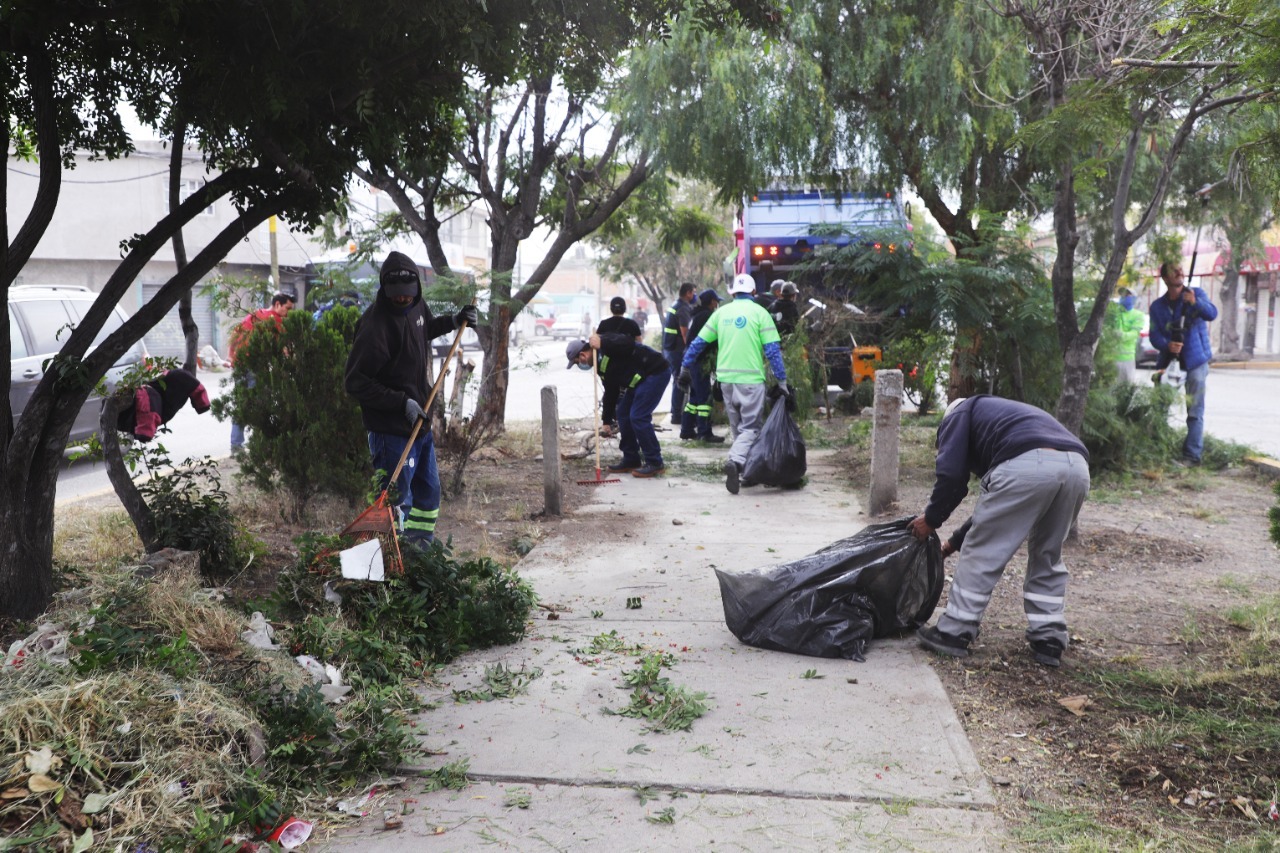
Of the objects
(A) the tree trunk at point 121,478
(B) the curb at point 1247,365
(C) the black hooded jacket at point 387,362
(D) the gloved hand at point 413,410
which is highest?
(C) the black hooded jacket at point 387,362

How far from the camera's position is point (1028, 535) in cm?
484

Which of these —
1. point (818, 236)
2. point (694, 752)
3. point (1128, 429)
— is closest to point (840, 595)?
point (694, 752)

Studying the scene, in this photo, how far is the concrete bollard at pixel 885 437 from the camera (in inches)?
311

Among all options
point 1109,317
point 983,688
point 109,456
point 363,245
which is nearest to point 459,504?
point 109,456

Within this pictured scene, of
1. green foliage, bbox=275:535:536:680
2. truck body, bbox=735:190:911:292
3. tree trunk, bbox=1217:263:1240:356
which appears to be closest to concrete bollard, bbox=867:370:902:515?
green foliage, bbox=275:535:536:680

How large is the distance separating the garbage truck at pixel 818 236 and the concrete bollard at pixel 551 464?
14.3ft

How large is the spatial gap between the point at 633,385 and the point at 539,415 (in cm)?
764

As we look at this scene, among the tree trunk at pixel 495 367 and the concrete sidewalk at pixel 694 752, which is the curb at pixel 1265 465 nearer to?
the concrete sidewalk at pixel 694 752

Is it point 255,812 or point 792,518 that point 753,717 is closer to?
point 255,812

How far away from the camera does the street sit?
10430 millimetres

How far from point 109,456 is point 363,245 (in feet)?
19.4

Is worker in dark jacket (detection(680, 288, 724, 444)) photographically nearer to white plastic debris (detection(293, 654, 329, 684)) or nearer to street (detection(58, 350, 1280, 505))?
street (detection(58, 350, 1280, 505))

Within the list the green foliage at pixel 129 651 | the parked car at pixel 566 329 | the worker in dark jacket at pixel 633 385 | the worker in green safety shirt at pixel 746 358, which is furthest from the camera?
the parked car at pixel 566 329

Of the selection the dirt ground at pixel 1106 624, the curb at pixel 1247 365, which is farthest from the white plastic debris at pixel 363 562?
Answer: the curb at pixel 1247 365
